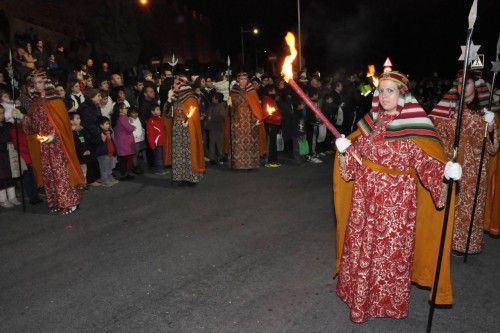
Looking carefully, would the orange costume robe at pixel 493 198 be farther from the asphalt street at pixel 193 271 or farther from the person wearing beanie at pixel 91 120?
the person wearing beanie at pixel 91 120

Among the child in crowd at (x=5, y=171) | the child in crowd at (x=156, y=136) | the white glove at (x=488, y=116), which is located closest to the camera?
the white glove at (x=488, y=116)

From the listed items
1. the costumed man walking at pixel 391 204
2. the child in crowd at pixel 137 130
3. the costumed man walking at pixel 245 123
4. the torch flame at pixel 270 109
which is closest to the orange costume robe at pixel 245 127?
the costumed man walking at pixel 245 123

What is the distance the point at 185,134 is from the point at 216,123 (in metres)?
2.48

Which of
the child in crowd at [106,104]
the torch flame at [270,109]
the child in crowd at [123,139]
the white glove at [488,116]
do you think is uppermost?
the child in crowd at [106,104]

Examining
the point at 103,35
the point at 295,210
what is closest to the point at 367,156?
the point at 295,210

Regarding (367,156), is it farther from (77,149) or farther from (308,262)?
(77,149)

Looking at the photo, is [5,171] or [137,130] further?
[137,130]

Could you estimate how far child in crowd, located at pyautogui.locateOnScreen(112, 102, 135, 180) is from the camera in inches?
363

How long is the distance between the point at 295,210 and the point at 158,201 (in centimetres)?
243

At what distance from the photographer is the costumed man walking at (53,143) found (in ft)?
22.3

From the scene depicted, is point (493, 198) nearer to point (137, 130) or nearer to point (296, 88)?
point (296, 88)

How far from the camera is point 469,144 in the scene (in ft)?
16.3

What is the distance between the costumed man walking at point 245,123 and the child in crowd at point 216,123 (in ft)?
2.85

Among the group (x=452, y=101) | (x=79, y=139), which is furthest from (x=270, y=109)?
(x=452, y=101)
